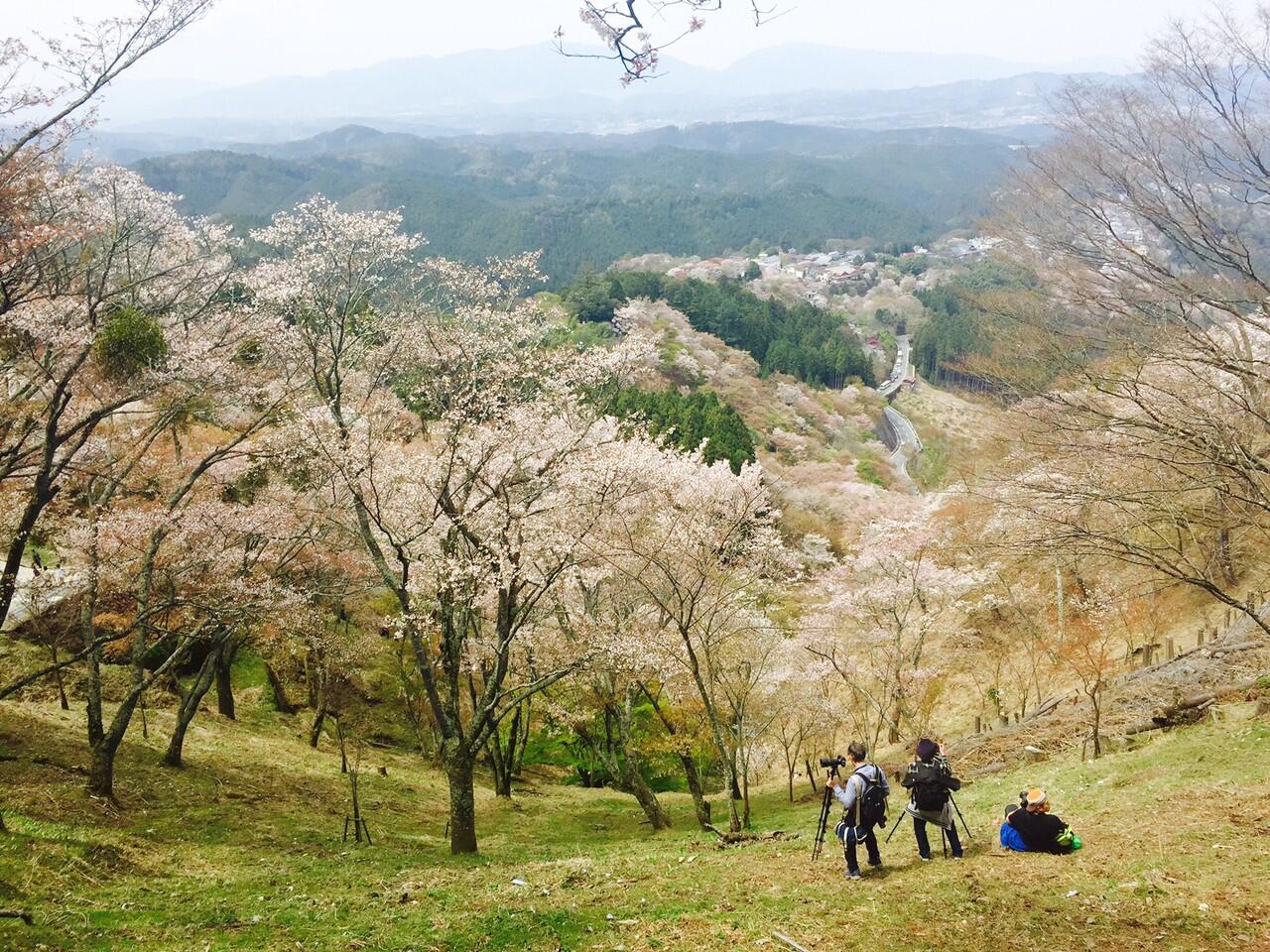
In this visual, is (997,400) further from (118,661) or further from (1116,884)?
(118,661)

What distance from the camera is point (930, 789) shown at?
298 inches

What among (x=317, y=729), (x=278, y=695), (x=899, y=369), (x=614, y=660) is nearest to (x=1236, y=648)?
(x=614, y=660)

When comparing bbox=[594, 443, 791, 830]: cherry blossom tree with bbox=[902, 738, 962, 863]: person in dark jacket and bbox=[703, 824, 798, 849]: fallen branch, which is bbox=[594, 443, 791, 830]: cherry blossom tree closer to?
bbox=[703, 824, 798, 849]: fallen branch

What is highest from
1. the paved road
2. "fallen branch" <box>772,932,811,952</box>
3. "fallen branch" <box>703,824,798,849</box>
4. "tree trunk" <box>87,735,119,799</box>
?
the paved road

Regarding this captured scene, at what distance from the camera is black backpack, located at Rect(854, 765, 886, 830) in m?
7.23

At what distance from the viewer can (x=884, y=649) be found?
827 inches

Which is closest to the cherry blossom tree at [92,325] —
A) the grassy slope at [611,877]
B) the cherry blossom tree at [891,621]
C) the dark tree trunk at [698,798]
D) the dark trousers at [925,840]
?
the grassy slope at [611,877]

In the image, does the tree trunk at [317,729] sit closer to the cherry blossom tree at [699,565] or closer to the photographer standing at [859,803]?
the cherry blossom tree at [699,565]

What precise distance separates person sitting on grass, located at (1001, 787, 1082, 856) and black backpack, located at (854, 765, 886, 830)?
5.64 ft

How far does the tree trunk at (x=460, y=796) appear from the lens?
1136 centimetres

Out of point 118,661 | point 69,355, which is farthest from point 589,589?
point 118,661

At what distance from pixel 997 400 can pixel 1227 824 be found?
601cm

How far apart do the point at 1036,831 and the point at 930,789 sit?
4.18ft

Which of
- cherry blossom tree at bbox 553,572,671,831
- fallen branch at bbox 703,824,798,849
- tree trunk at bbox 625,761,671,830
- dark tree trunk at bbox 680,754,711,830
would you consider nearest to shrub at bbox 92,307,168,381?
cherry blossom tree at bbox 553,572,671,831
